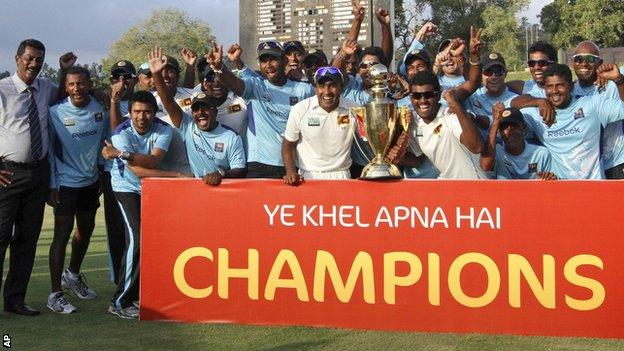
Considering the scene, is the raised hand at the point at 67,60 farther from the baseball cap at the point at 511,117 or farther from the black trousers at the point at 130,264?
the baseball cap at the point at 511,117

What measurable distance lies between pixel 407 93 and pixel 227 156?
62.1 inches

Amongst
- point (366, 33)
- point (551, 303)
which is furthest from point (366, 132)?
point (366, 33)

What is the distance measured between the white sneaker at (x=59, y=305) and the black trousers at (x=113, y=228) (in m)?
0.57

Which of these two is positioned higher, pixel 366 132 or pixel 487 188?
pixel 366 132

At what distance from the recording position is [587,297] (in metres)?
5.01

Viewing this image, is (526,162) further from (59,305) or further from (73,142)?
(59,305)

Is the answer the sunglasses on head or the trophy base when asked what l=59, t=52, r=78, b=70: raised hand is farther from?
the sunglasses on head

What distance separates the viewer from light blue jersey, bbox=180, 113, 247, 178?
239 inches

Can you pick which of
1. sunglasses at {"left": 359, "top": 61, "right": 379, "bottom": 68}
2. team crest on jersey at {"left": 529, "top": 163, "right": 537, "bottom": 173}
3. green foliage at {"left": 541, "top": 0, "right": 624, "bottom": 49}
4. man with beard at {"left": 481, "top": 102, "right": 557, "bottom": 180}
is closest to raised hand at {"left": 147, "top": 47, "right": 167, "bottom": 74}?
sunglasses at {"left": 359, "top": 61, "right": 379, "bottom": 68}

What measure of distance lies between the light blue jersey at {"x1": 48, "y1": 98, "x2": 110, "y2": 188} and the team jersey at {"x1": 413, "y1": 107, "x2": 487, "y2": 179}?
8.91 feet

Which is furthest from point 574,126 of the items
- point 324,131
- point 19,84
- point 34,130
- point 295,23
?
point 295,23

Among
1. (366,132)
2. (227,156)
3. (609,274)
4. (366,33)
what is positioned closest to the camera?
(609,274)

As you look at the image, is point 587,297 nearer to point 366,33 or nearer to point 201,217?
point 201,217

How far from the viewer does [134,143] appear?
5.99m
